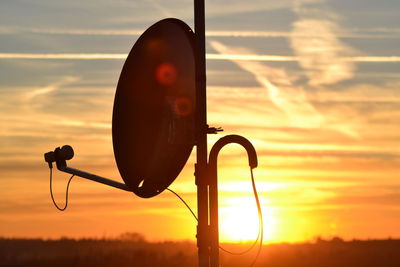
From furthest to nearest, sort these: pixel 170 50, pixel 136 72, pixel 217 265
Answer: pixel 136 72 → pixel 170 50 → pixel 217 265

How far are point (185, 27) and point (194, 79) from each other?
31.2 inches

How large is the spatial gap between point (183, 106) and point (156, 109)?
70 cm

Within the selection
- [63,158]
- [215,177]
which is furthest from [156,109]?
[63,158]

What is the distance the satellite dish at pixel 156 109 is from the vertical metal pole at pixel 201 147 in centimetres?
8

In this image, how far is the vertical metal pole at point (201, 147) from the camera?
1009cm

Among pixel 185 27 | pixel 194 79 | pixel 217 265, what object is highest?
pixel 185 27

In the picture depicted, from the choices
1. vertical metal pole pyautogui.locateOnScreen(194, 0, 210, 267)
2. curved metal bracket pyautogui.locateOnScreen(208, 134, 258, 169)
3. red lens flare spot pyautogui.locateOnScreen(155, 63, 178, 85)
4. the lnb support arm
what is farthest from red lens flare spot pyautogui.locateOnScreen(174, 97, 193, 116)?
the lnb support arm

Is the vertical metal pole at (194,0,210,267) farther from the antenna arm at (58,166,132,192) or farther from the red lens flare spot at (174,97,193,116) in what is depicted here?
the antenna arm at (58,166,132,192)

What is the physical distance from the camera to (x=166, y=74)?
11.0m

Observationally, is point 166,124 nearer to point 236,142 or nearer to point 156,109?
point 156,109

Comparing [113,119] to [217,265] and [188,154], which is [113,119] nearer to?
[188,154]

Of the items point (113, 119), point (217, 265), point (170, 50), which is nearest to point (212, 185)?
point (217, 265)

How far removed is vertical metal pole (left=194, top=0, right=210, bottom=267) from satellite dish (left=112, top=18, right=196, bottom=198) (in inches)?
3.2

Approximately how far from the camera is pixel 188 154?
34.3 feet
